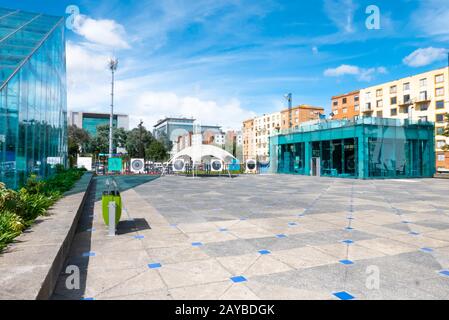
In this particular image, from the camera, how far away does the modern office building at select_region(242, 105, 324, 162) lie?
300 feet

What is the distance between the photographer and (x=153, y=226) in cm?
846

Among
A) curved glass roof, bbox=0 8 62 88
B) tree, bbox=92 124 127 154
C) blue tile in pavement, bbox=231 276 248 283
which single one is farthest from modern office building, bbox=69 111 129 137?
blue tile in pavement, bbox=231 276 248 283

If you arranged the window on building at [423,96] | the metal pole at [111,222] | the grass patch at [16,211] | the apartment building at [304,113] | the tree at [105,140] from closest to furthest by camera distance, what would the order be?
the grass patch at [16,211]
the metal pole at [111,222]
the window on building at [423,96]
the tree at [105,140]
the apartment building at [304,113]

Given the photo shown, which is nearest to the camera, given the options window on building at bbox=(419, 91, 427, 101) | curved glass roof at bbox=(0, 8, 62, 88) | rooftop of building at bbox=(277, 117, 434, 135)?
curved glass roof at bbox=(0, 8, 62, 88)

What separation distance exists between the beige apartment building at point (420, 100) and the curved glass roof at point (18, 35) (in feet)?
157

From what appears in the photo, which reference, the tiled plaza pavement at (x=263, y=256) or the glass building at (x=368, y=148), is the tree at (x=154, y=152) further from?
the tiled plaza pavement at (x=263, y=256)

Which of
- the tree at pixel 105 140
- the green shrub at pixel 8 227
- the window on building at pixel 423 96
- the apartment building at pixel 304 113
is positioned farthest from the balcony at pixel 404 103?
the green shrub at pixel 8 227

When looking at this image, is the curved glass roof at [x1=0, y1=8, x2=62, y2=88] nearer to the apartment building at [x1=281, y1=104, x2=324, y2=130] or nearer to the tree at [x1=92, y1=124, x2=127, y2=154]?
the tree at [x1=92, y1=124, x2=127, y2=154]

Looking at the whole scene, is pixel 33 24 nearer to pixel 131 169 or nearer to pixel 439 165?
pixel 131 169

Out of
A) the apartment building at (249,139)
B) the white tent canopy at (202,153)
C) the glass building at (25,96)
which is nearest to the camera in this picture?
the glass building at (25,96)

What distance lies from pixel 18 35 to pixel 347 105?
68780 millimetres

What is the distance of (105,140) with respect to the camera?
233 ft

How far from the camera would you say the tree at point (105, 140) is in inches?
2788

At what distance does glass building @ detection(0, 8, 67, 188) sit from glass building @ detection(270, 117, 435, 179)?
A: 88.3 feet
